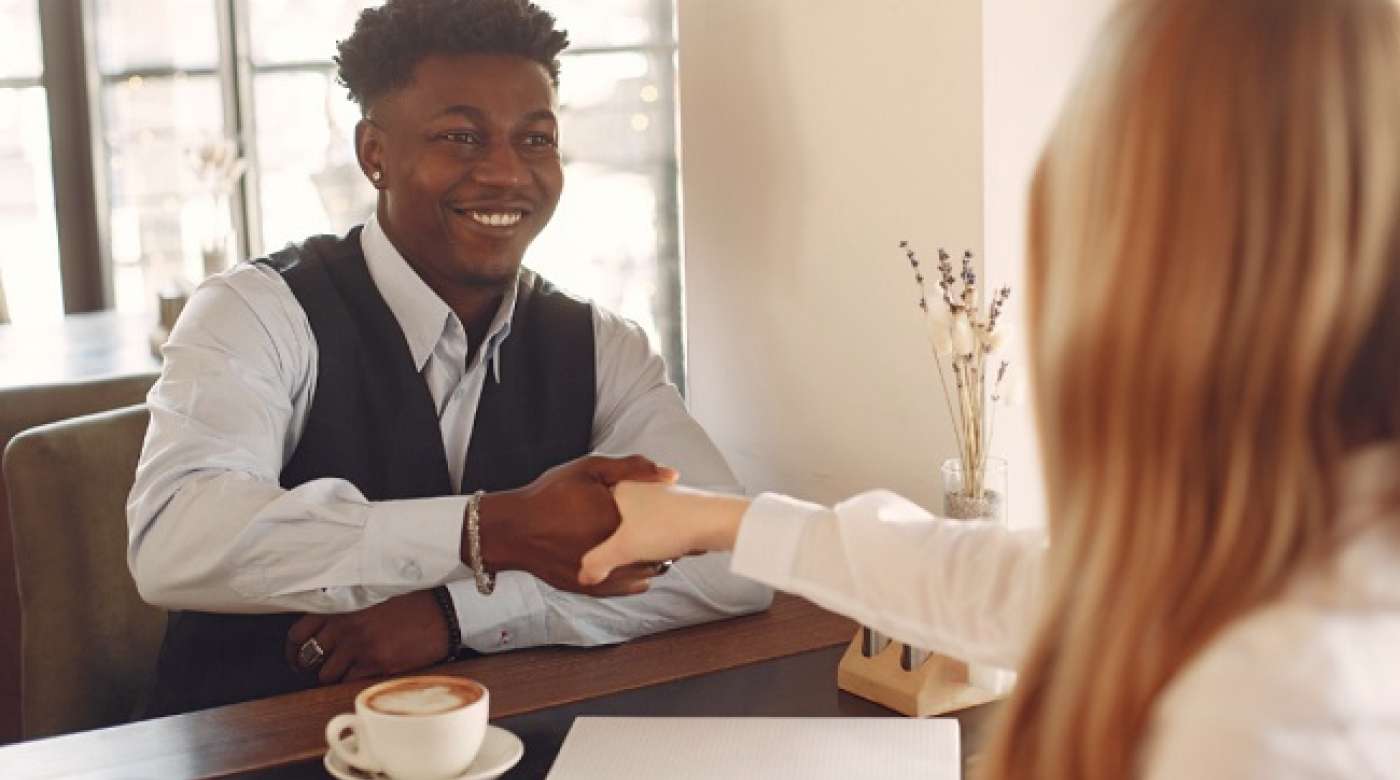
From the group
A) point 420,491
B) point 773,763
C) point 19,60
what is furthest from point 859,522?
point 19,60

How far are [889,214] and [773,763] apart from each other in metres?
0.83

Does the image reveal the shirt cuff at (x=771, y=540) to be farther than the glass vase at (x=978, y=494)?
No

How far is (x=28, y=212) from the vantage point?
4785mm

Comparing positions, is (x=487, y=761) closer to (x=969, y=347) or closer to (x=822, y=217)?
(x=969, y=347)

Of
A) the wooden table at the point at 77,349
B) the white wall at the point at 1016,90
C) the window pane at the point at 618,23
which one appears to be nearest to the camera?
the white wall at the point at 1016,90

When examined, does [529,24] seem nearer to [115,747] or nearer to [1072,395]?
[115,747]

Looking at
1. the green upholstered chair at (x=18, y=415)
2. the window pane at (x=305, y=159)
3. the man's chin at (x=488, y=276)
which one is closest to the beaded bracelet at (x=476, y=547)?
the man's chin at (x=488, y=276)

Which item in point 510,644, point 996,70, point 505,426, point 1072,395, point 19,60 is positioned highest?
point 19,60

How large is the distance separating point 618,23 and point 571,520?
249cm

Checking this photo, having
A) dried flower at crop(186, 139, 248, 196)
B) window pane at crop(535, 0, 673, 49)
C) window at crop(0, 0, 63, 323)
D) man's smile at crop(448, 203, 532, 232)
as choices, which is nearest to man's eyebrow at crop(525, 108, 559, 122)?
man's smile at crop(448, 203, 532, 232)

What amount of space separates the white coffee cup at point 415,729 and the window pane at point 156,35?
378 cm

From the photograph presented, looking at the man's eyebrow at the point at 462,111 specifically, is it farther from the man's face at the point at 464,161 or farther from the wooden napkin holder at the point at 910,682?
the wooden napkin holder at the point at 910,682

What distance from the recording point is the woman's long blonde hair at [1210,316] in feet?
2.11

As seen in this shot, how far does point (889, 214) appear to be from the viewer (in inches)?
71.6
